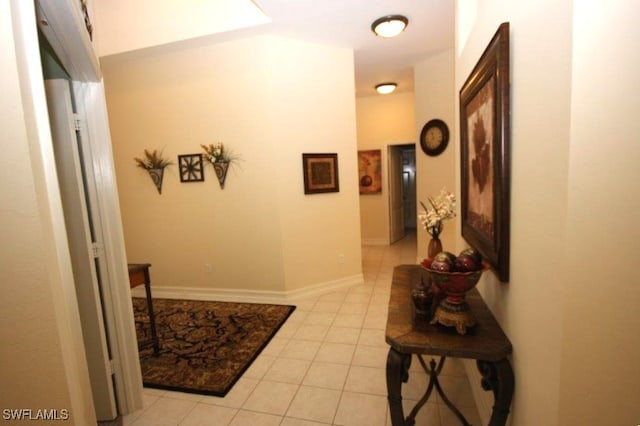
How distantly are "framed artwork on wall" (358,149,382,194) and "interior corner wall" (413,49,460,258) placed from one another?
1.49 m

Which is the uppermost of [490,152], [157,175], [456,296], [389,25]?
[389,25]

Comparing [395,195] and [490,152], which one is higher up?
[490,152]

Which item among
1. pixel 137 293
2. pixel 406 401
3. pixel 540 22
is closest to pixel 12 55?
pixel 540 22

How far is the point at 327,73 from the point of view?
3.60 m

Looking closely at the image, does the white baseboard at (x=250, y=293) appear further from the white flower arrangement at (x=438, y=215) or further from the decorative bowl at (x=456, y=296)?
the decorative bowl at (x=456, y=296)

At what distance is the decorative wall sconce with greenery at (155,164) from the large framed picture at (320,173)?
1772 millimetres

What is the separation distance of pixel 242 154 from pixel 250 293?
1722 millimetres

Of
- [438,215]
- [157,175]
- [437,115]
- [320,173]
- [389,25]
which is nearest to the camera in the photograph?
[438,215]

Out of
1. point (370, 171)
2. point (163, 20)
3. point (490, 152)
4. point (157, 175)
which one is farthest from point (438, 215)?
point (370, 171)

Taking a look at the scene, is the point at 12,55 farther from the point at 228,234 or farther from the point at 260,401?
the point at 228,234

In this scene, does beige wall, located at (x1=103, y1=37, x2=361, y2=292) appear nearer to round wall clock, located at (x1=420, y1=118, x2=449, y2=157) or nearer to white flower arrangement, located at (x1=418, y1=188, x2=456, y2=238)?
round wall clock, located at (x1=420, y1=118, x2=449, y2=157)

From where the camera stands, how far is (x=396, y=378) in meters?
1.38

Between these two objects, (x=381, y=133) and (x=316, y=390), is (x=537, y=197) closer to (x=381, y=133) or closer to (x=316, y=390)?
(x=316, y=390)

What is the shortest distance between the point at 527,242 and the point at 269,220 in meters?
2.82
